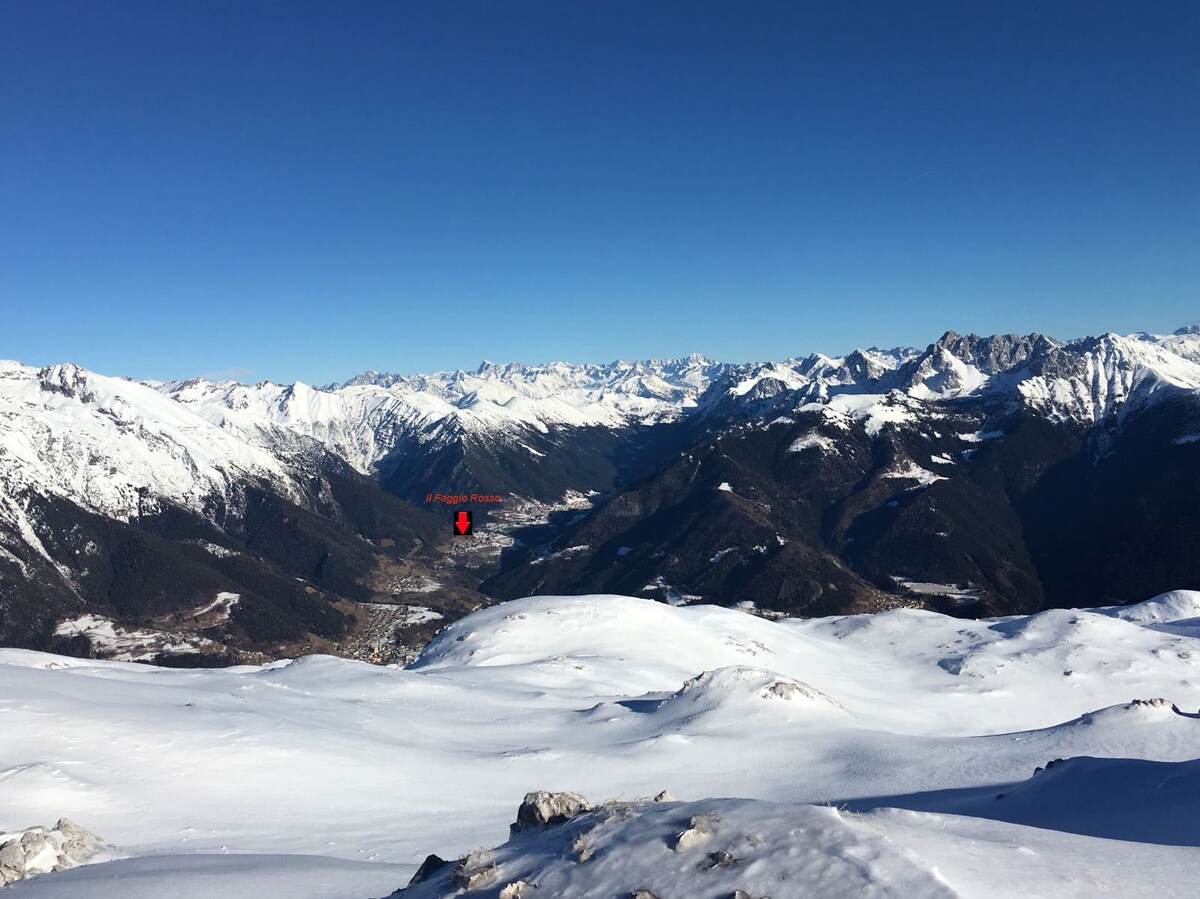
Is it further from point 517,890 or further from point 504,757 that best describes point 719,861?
point 504,757

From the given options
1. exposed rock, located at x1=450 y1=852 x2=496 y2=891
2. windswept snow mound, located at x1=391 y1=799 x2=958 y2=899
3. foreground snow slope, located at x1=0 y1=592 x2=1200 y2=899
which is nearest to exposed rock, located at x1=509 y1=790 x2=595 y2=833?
windswept snow mound, located at x1=391 y1=799 x2=958 y2=899

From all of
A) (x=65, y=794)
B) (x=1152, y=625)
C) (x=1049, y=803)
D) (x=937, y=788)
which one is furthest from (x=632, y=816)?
(x=1152, y=625)

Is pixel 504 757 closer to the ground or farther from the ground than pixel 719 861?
closer to the ground

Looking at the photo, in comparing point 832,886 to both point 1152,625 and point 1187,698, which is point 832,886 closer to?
point 1187,698

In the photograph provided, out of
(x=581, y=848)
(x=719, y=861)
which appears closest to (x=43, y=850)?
(x=581, y=848)

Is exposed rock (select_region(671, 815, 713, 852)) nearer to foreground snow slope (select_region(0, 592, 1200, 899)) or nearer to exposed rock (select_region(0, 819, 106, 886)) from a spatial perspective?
foreground snow slope (select_region(0, 592, 1200, 899))

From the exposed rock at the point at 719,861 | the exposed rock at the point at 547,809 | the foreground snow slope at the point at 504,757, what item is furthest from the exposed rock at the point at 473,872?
the foreground snow slope at the point at 504,757

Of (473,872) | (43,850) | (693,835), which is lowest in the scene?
(43,850)
